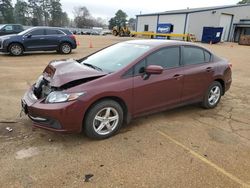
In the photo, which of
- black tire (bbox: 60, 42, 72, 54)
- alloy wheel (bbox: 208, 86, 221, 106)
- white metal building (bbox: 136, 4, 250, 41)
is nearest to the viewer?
alloy wheel (bbox: 208, 86, 221, 106)

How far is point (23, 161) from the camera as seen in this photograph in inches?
128

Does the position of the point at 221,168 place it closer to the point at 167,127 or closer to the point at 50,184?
the point at 167,127

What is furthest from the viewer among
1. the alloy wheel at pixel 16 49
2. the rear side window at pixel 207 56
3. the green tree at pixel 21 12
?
the green tree at pixel 21 12

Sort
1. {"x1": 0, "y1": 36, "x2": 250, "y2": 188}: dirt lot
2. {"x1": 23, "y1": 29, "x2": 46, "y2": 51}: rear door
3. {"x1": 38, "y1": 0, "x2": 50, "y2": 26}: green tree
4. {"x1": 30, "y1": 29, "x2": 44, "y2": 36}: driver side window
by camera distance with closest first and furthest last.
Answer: {"x1": 0, "y1": 36, "x2": 250, "y2": 188}: dirt lot
{"x1": 23, "y1": 29, "x2": 46, "y2": 51}: rear door
{"x1": 30, "y1": 29, "x2": 44, "y2": 36}: driver side window
{"x1": 38, "y1": 0, "x2": 50, "y2": 26}: green tree

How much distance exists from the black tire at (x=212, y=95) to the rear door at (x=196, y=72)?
0.51ft

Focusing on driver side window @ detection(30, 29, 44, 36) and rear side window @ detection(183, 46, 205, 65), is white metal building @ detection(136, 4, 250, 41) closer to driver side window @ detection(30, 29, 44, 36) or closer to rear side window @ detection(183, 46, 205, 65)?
driver side window @ detection(30, 29, 44, 36)

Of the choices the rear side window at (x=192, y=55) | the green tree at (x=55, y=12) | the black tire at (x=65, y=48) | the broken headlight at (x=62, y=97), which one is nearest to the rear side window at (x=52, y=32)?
the black tire at (x=65, y=48)

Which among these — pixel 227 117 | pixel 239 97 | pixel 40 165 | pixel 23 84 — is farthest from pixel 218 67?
pixel 23 84

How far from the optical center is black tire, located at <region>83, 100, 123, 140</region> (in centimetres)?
369

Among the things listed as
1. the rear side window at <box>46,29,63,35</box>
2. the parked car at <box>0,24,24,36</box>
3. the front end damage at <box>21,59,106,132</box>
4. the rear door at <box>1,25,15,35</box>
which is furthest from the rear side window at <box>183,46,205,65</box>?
the rear door at <box>1,25,15,35</box>

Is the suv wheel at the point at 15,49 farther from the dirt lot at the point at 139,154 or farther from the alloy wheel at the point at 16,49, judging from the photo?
the dirt lot at the point at 139,154

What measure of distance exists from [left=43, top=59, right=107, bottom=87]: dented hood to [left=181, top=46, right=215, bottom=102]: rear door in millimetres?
1827

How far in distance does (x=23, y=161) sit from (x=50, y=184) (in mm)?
667

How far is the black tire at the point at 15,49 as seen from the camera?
479 inches
